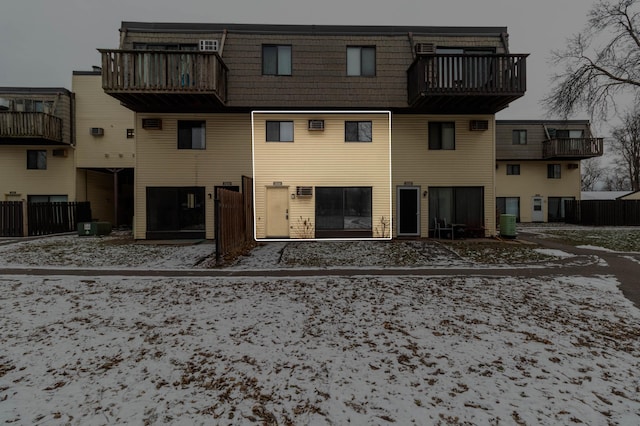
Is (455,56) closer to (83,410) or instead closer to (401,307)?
(401,307)

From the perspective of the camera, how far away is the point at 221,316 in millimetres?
4711

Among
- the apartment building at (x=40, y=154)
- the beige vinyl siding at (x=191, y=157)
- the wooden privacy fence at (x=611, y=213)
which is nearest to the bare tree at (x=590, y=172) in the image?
the wooden privacy fence at (x=611, y=213)

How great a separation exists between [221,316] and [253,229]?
796 cm

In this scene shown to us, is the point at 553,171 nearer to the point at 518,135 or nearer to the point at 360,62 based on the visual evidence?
the point at 518,135

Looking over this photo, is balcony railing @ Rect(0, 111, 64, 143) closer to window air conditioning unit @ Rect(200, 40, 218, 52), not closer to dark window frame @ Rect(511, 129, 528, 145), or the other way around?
window air conditioning unit @ Rect(200, 40, 218, 52)

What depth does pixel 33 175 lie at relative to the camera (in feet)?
57.5

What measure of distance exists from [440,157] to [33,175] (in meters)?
20.8

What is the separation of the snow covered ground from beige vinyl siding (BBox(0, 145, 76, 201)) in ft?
47.4

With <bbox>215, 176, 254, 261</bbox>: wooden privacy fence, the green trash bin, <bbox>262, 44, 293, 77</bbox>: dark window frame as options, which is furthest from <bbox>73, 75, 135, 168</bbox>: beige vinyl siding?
the green trash bin

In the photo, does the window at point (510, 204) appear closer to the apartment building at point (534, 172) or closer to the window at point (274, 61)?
the apartment building at point (534, 172)

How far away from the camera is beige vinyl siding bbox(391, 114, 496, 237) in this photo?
12.9m

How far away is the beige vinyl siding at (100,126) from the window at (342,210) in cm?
1148

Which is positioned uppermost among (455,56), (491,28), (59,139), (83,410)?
(491,28)

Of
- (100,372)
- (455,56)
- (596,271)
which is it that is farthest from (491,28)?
(100,372)
